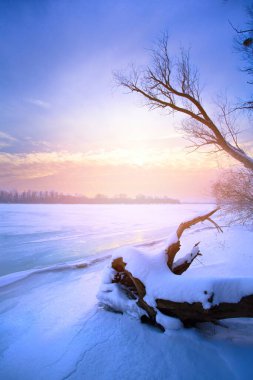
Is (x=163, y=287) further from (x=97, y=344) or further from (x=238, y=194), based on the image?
(x=238, y=194)

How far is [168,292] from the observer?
378 cm

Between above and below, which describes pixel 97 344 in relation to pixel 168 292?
below

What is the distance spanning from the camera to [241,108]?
23.7ft

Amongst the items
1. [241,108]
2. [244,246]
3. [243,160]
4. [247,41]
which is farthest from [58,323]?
[244,246]

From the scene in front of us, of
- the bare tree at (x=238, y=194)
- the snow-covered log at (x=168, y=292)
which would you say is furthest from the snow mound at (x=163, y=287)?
the bare tree at (x=238, y=194)

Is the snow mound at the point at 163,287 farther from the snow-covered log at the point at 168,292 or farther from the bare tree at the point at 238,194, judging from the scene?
the bare tree at the point at 238,194

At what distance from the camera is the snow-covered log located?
3.38 metres

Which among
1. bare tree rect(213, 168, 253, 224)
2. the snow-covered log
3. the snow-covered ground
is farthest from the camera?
bare tree rect(213, 168, 253, 224)

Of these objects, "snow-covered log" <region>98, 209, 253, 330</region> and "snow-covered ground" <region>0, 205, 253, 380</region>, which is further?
"snow-covered log" <region>98, 209, 253, 330</region>

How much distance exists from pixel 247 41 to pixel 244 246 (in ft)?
33.9

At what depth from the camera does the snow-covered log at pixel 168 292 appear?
338cm

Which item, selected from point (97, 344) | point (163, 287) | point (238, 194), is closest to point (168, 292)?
point (163, 287)

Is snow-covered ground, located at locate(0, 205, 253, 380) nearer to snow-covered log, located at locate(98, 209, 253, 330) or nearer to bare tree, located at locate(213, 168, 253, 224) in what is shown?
snow-covered log, located at locate(98, 209, 253, 330)

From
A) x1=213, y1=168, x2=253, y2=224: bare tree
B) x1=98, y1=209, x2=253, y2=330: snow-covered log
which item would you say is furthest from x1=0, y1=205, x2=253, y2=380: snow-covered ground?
x1=213, y1=168, x2=253, y2=224: bare tree
